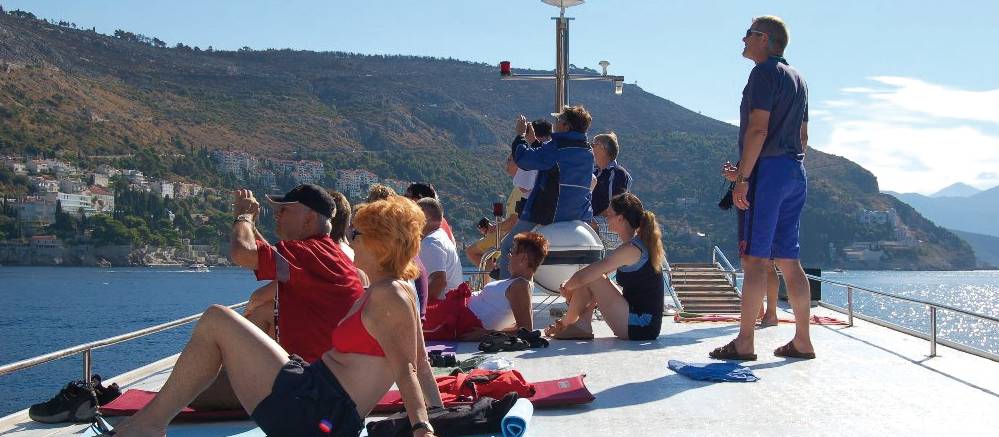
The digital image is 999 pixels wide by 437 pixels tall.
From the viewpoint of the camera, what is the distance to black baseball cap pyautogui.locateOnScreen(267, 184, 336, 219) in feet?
14.8

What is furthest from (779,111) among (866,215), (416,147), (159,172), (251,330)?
(866,215)

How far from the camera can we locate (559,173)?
28.0 ft

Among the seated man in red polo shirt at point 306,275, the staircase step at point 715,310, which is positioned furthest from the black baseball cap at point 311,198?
the staircase step at point 715,310

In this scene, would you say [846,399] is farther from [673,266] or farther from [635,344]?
[673,266]

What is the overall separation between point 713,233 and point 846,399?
114m

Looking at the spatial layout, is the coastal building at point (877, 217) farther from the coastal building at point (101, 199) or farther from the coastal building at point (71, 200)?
the coastal building at point (71, 200)

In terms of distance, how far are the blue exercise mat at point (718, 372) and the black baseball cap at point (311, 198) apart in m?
2.10

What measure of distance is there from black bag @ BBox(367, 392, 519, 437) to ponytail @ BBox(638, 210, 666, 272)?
3173 mm

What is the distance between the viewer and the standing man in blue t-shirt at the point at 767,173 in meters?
5.98

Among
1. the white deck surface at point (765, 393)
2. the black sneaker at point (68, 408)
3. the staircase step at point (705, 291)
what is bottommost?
the black sneaker at point (68, 408)

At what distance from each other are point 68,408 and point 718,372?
122 inches

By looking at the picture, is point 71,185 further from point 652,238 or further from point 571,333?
point 652,238

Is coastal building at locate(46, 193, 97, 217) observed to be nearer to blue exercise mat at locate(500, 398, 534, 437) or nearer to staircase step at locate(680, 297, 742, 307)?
staircase step at locate(680, 297, 742, 307)

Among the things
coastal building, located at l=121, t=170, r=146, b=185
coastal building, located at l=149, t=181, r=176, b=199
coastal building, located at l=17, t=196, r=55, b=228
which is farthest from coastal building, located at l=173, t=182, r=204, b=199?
coastal building, located at l=17, t=196, r=55, b=228
